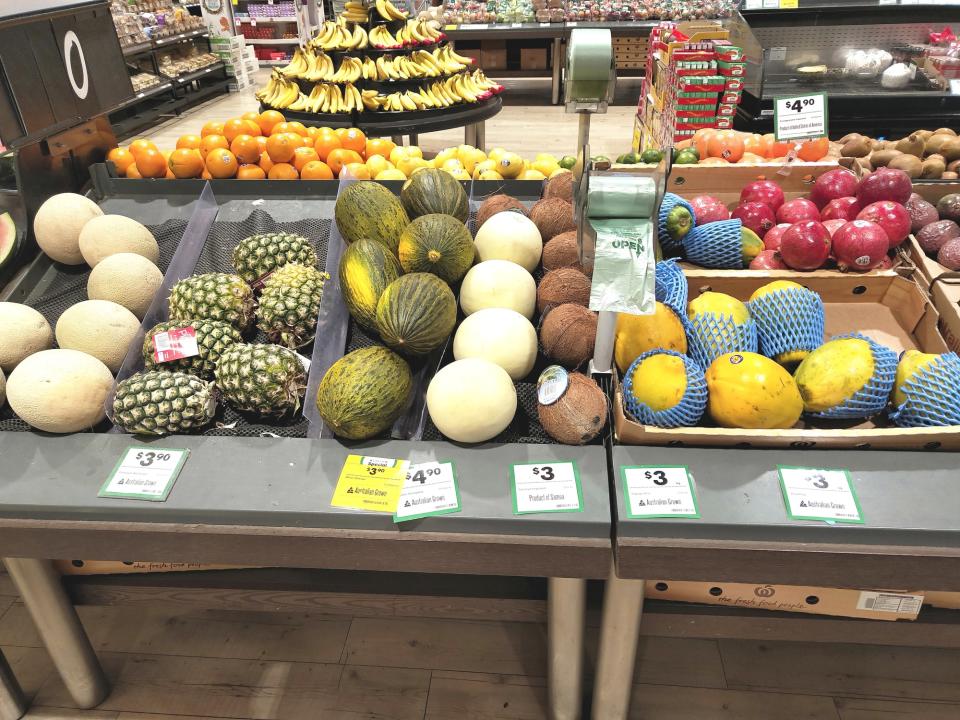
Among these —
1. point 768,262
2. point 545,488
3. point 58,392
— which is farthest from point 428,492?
point 768,262

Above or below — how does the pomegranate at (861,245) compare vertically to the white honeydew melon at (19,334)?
above

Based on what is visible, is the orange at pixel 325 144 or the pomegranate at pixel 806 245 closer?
the pomegranate at pixel 806 245

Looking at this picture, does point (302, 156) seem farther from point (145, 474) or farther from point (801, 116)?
point (801, 116)

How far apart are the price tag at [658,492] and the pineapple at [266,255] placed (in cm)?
107

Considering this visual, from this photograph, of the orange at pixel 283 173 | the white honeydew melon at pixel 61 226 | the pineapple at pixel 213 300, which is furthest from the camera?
the orange at pixel 283 173

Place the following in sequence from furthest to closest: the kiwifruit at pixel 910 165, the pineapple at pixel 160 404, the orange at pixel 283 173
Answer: the kiwifruit at pixel 910 165 → the orange at pixel 283 173 → the pineapple at pixel 160 404

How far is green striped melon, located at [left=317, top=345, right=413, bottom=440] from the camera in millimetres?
1150

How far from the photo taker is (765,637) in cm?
132

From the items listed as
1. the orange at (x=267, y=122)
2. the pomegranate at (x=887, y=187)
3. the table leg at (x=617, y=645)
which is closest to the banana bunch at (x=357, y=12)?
the orange at (x=267, y=122)

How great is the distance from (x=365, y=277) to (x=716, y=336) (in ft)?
2.56

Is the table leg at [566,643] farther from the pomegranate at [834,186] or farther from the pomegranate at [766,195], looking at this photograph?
the pomegranate at [834,186]

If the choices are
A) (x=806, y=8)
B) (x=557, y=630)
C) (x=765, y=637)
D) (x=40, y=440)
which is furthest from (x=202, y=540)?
(x=806, y=8)

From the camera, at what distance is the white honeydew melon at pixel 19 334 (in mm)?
1391

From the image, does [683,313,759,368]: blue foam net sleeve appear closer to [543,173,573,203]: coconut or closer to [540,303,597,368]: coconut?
[540,303,597,368]: coconut
